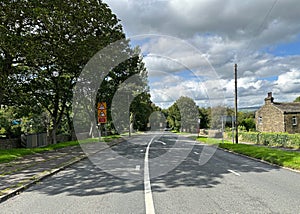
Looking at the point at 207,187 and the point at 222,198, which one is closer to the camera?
the point at 222,198

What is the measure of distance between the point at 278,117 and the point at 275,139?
16695mm

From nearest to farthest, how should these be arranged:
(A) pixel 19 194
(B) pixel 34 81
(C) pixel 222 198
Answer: (C) pixel 222 198
(A) pixel 19 194
(B) pixel 34 81

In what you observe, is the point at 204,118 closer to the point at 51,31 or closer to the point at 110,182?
the point at 51,31

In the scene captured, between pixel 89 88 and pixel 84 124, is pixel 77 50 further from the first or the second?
pixel 84 124

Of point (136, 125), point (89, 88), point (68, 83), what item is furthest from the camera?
point (136, 125)

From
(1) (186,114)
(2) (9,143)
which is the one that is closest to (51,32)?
(2) (9,143)

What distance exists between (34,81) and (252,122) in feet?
141

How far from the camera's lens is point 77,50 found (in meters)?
17.0

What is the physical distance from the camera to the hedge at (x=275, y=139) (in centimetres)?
2595

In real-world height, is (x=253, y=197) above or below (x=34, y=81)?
below

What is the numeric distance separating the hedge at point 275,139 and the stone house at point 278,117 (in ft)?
31.8

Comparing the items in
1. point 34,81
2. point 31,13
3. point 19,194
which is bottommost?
point 19,194

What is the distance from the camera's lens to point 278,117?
146 ft

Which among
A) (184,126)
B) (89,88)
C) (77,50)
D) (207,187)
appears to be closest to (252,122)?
(184,126)
